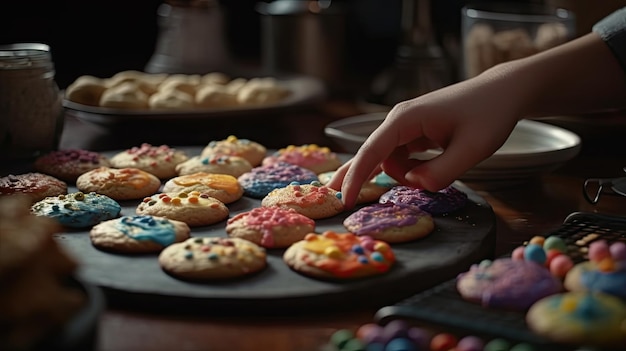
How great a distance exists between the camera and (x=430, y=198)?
136 centimetres

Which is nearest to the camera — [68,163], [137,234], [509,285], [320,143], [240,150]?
[509,285]

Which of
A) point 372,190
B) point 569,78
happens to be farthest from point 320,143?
point 569,78

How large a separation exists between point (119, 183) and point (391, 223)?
473 mm

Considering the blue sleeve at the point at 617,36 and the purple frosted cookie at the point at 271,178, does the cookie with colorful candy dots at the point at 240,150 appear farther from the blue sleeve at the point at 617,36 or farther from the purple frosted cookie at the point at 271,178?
the blue sleeve at the point at 617,36

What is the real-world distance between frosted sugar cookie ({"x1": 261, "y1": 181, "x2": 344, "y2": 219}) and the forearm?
1.02 feet

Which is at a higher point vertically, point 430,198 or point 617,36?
point 617,36

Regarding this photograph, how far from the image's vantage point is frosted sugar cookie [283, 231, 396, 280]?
105 cm

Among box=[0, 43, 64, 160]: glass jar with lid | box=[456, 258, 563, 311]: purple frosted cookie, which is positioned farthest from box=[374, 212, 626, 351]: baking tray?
box=[0, 43, 64, 160]: glass jar with lid

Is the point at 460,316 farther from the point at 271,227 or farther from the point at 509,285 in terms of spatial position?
the point at 271,227

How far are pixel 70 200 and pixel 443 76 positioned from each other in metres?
1.25

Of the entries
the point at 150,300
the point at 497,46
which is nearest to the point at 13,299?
the point at 150,300

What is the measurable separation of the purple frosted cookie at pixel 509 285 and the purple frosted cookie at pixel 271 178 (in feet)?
1.76

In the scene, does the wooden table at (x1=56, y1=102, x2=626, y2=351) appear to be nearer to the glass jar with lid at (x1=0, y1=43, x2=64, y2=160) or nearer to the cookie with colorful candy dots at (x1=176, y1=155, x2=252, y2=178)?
the glass jar with lid at (x1=0, y1=43, x2=64, y2=160)

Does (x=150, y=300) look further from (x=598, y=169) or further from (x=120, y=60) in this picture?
(x=120, y=60)
